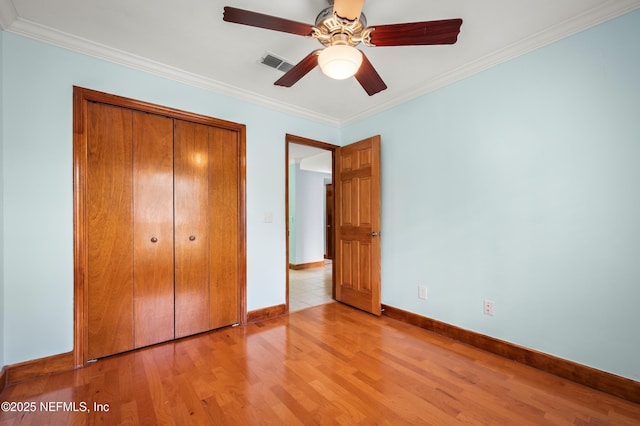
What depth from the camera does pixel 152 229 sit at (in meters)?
2.36

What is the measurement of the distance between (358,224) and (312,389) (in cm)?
194

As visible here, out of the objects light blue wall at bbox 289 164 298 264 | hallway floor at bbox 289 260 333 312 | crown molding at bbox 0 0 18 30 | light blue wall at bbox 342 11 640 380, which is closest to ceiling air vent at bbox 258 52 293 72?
light blue wall at bbox 342 11 640 380

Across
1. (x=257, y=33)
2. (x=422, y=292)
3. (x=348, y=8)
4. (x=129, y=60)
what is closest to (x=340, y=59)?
(x=348, y=8)

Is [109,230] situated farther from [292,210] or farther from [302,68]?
[292,210]

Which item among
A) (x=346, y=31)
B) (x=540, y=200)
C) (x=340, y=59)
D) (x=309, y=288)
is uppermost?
(x=346, y=31)

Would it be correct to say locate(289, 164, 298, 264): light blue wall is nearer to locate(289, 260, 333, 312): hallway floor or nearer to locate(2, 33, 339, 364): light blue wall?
locate(289, 260, 333, 312): hallway floor

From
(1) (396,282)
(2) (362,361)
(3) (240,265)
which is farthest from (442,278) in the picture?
(3) (240,265)

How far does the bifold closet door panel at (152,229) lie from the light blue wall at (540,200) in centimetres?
243

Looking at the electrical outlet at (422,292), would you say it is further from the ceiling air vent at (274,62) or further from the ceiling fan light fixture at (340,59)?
the ceiling air vent at (274,62)

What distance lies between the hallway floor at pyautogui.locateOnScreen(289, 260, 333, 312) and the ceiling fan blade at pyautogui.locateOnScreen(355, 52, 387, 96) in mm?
2634

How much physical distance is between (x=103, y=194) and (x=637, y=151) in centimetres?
379

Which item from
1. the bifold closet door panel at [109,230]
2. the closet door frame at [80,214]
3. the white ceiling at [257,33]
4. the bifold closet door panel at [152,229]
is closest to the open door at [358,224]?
the white ceiling at [257,33]

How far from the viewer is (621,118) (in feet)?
5.60

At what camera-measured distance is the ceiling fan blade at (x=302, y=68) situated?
65.5 inches
